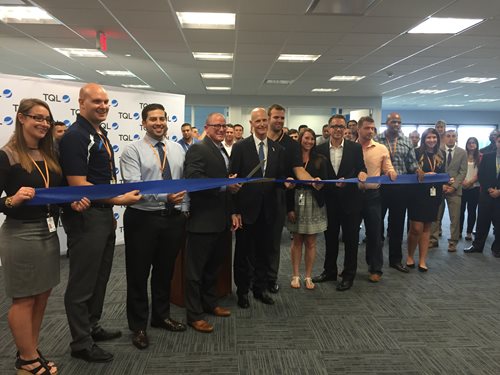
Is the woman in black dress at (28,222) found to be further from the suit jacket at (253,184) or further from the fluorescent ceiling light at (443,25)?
the fluorescent ceiling light at (443,25)

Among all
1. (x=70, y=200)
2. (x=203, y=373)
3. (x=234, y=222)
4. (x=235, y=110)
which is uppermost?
(x=235, y=110)

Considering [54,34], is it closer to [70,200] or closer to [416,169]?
[70,200]

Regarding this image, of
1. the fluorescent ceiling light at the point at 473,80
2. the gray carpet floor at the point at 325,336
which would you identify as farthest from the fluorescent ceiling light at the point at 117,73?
the fluorescent ceiling light at the point at 473,80

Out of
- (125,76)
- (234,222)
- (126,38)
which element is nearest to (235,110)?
(125,76)

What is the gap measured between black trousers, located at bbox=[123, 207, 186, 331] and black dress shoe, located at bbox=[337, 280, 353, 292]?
1.75m

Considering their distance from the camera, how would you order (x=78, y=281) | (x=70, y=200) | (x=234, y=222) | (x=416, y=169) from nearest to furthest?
(x=70, y=200)
(x=78, y=281)
(x=234, y=222)
(x=416, y=169)

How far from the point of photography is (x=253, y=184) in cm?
278

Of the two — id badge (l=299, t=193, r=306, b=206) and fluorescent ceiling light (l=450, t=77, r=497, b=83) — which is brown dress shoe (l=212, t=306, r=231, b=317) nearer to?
id badge (l=299, t=193, r=306, b=206)

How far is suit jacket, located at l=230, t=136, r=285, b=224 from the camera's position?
2.80 meters

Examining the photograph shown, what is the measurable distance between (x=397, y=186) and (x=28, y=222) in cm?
361

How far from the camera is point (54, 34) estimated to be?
571 cm

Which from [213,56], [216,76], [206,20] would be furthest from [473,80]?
[206,20]

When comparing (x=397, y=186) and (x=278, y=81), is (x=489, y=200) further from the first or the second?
(x=278, y=81)

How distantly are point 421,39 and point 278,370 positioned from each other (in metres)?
5.66
